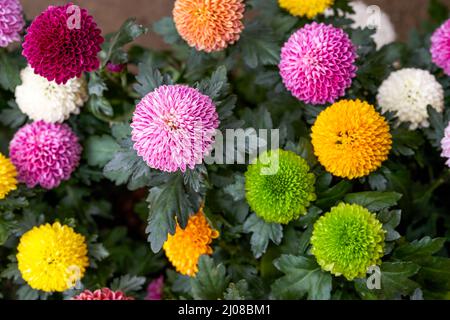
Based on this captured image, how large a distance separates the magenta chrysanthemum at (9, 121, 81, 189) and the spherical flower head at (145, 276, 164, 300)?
0.32 metres

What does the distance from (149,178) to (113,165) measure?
102 millimetres

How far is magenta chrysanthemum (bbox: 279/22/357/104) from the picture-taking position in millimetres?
1029

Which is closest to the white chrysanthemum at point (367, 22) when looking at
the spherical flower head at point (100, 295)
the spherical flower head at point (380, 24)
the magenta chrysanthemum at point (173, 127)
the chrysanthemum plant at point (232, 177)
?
the spherical flower head at point (380, 24)

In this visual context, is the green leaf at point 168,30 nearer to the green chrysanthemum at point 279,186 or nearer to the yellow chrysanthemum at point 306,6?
the yellow chrysanthemum at point 306,6

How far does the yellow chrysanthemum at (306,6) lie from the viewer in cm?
115

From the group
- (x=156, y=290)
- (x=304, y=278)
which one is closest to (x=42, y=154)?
(x=156, y=290)

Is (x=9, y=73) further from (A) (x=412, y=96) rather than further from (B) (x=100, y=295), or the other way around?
(A) (x=412, y=96)

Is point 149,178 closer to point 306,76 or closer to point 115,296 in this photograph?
point 115,296

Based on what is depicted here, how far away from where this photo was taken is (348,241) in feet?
3.11

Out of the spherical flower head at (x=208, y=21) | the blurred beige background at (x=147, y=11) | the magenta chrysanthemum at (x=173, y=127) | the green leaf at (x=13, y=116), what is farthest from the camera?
the blurred beige background at (x=147, y=11)

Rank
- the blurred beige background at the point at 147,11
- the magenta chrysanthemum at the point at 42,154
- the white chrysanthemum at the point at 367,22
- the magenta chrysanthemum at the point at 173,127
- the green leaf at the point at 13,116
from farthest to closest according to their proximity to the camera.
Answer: the blurred beige background at the point at 147,11
the white chrysanthemum at the point at 367,22
the green leaf at the point at 13,116
the magenta chrysanthemum at the point at 42,154
the magenta chrysanthemum at the point at 173,127

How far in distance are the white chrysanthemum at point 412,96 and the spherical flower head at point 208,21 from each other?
33cm

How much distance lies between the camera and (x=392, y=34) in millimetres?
1502

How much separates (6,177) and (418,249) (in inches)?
29.9
